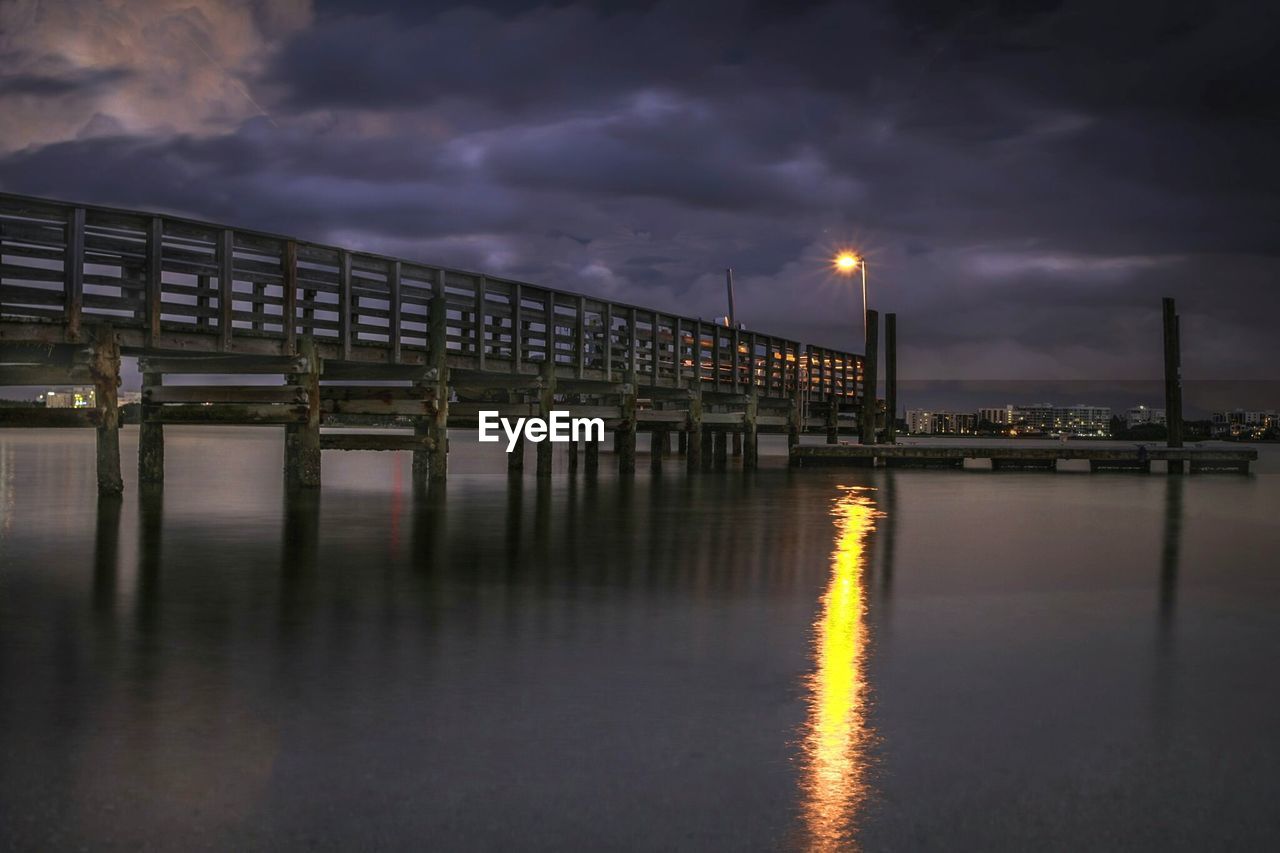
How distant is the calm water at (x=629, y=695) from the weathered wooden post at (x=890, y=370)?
4137 centimetres

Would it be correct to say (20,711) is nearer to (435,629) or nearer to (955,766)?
(435,629)

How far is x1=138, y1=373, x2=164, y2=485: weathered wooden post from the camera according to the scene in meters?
23.8

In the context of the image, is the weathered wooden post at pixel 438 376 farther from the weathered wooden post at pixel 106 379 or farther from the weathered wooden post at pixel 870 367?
the weathered wooden post at pixel 870 367

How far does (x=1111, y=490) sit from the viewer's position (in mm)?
31047

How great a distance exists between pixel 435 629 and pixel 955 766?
4275 mm

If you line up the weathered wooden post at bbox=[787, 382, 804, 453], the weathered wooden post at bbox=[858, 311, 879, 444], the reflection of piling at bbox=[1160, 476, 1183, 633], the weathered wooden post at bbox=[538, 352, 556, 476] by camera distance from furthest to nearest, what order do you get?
the weathered wooden post at bbox=[787, 382, 804, 453]
the weathered wooden post at bbox=[858, 311, 879, 444]
the weathered wooden post at bbox=[538, 352, 556, 476]
the reflection of piling at bbox=[1160, 476, 1183, 633]

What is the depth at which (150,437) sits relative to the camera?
81.8 feet

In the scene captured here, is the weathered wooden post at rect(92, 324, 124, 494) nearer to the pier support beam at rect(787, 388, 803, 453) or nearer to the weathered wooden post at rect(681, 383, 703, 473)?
the weathered wooden post at rect(681, 383, 703, 473)

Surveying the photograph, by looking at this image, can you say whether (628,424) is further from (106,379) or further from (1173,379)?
(1173,379)

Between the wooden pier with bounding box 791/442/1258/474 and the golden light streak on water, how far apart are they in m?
34.3

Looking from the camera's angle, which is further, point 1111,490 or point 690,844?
point 1111,490

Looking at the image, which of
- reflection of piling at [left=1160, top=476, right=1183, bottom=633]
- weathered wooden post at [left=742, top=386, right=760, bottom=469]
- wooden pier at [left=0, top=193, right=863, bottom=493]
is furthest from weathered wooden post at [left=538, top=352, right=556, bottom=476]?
weathered wooden post at [left=742, top=386, right=760, bottom=469]

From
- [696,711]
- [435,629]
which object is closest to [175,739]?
[696,711]

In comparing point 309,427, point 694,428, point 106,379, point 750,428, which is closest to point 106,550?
point 106,379
